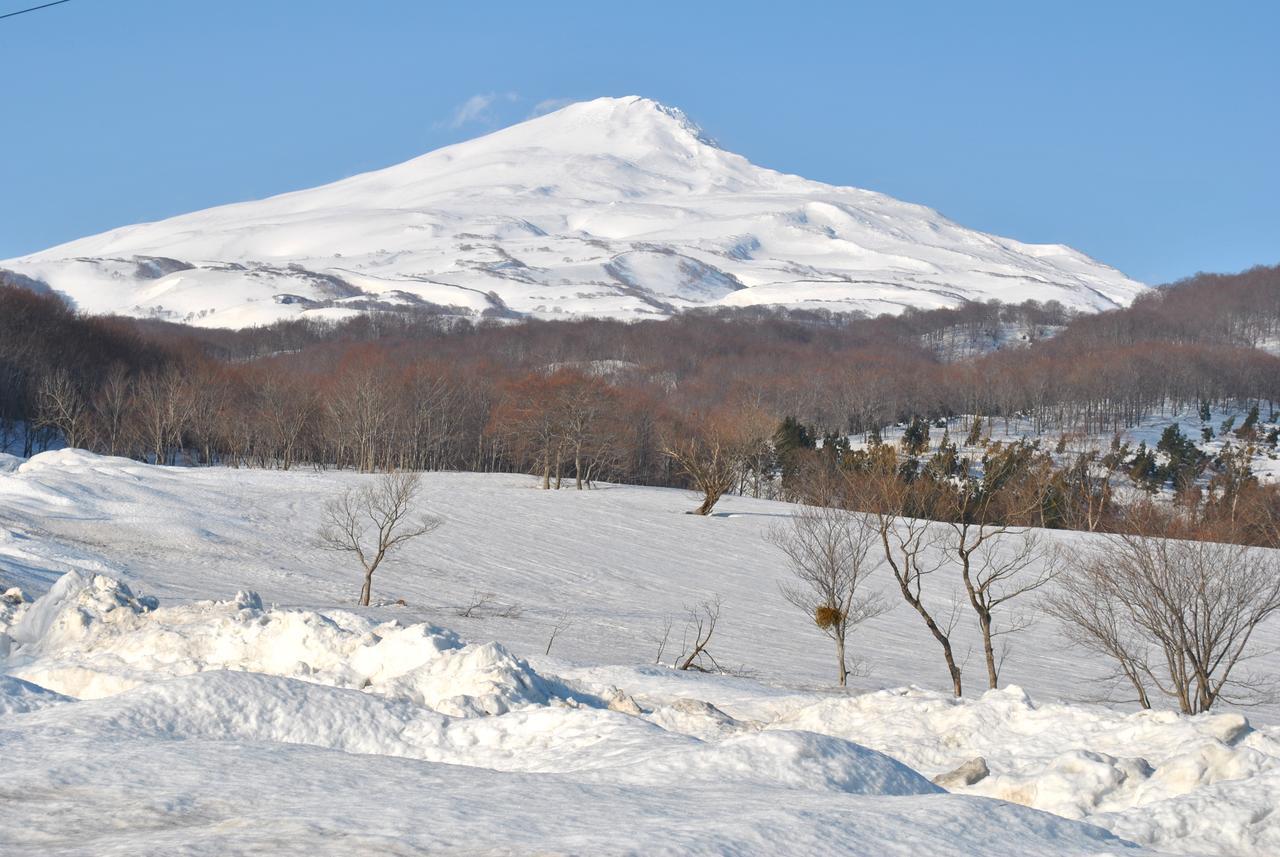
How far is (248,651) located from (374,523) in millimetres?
30257

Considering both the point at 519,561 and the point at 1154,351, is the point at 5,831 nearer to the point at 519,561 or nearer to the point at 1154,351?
the point at 519,561

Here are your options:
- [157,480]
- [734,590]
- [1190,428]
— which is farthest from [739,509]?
[1190,428]

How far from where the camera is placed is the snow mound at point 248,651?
44.9 ft

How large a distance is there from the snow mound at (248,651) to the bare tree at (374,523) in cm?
1297

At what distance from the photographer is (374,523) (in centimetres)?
4606

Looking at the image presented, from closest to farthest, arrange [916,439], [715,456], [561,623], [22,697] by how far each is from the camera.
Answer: [22,697] → [561,623] → [715,456] → [916,439]

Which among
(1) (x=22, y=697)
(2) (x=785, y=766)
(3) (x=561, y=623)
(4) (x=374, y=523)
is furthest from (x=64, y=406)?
(2) (x=785, y=766)

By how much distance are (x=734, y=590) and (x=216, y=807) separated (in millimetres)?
35608

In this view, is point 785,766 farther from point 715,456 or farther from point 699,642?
point 715,456

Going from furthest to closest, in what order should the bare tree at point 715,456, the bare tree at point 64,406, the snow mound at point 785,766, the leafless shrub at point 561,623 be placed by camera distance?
the bare tree at point 64,406, the bare tree at point 715,456, the leafless shrub at point 561,623, the snow mound at point 785,766

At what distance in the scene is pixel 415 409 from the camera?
92.6 meters

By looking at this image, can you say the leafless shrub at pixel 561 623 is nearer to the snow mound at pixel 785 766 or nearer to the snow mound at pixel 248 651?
the snow mound at pixel 248 651

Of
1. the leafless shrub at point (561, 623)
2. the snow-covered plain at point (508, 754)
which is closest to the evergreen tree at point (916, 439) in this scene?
the leafless shrub at point (561, 623)

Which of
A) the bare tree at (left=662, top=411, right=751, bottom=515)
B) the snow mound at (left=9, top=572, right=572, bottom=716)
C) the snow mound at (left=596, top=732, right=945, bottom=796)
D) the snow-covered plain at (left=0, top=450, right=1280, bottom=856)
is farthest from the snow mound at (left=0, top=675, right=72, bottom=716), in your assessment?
the bare tree at (left=662, top=411, right=751, bottom=515)
